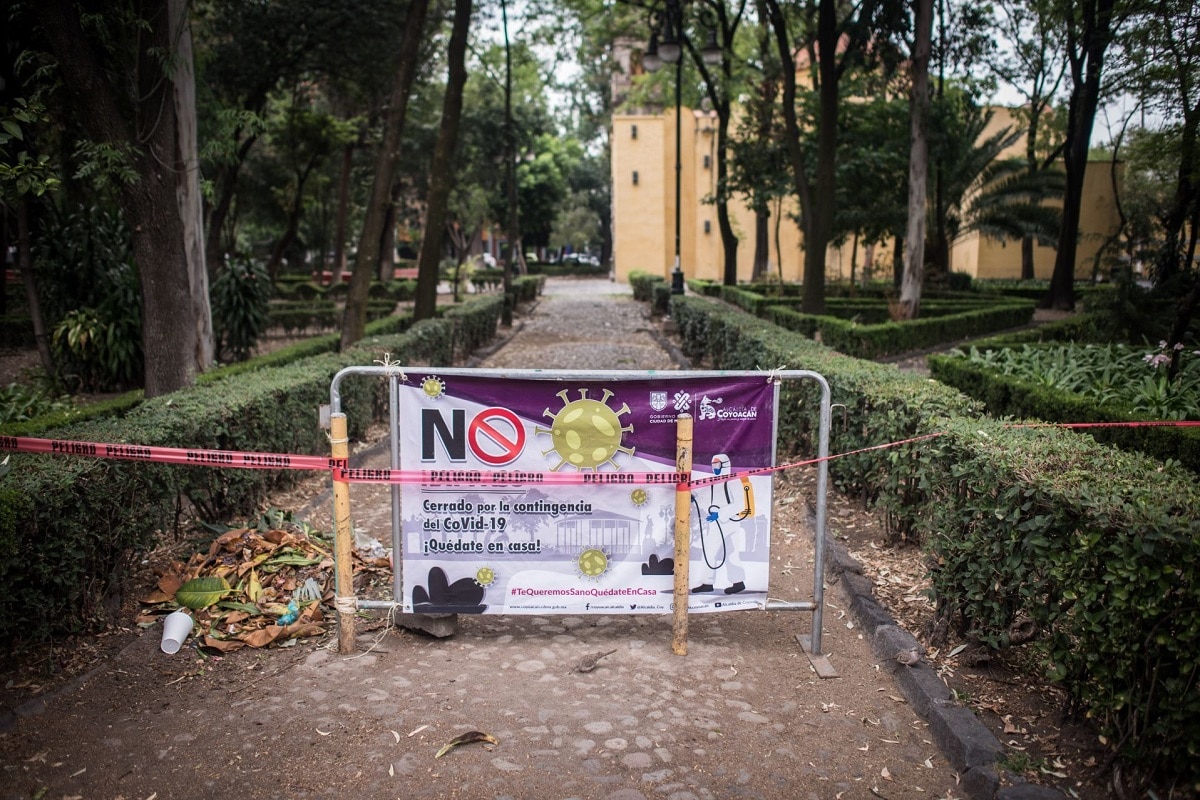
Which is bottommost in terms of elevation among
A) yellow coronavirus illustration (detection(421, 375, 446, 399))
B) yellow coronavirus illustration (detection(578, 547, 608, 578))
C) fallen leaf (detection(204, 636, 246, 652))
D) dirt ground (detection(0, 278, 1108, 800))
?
dirt ground (detection(0, 278, 1108, 800))

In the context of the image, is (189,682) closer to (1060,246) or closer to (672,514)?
(672,514)

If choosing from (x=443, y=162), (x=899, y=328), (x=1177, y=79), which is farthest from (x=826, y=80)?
(x=443, y=162)

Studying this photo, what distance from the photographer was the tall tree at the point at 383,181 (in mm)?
12781

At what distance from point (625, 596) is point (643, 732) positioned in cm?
88

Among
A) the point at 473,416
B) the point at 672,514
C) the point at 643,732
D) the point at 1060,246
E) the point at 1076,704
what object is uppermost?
the point at 1060,246

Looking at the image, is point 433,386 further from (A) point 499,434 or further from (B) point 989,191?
(B) point 989,191

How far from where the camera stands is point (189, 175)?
10.2 meters

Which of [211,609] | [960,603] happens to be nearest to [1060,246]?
[960,603]

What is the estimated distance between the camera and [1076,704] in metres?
3.47

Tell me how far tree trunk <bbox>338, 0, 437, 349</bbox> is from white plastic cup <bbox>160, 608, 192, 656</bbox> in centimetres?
859

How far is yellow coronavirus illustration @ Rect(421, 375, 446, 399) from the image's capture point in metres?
4.34

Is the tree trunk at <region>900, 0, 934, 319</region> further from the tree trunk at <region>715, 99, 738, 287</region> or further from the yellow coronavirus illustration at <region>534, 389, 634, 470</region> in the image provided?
the yellow coronavirus illustration at <region>534, 389, 634, 470</region>

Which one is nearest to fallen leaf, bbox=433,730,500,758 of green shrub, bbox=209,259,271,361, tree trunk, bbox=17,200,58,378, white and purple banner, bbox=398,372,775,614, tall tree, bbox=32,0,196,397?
white and purple banner, bbox=398,372,775,614

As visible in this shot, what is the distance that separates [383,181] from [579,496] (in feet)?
32.8
